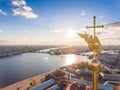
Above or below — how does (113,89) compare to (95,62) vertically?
below

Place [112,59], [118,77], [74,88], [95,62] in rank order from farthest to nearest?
[112,59] → [118,77] → [74,88] → [95,62]

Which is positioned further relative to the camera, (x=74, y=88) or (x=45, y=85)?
(x=45, y=85)

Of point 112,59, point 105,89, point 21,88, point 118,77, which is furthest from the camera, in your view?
point 112,59

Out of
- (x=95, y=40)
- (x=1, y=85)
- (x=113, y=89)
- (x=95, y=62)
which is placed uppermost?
(x=95, y=40)

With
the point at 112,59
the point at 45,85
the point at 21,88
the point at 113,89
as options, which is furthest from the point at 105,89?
the point at 112,59

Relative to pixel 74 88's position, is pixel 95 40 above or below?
above

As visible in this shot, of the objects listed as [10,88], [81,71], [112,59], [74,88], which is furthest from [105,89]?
[112,59]

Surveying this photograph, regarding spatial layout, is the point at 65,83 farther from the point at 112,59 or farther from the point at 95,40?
the point at 112,59

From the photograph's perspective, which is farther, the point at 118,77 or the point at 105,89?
the point at 118,77

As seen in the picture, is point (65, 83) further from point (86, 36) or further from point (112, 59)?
point (112, 59)
